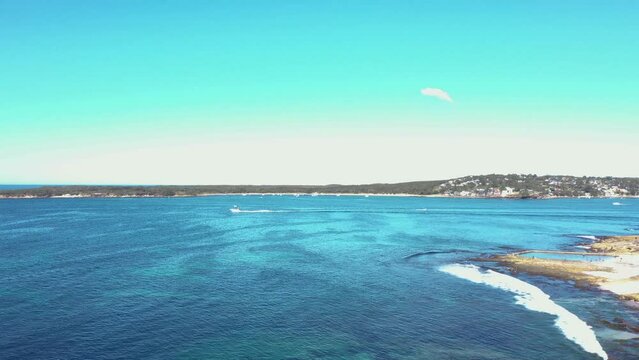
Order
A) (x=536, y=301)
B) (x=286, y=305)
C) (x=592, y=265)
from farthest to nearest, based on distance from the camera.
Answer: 1. (x=592, y=265)
2. (x=536, y=301)
3. (x=286, y=305)

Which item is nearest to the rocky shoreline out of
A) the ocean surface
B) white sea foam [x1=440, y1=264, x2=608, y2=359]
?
the ocean surface

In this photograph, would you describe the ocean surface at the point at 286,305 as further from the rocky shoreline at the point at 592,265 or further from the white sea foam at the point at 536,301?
the rocky shoreline at the point at 592,265

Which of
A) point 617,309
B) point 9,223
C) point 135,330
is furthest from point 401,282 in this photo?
point 9,223

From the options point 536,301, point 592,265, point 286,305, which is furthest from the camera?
point 592,265

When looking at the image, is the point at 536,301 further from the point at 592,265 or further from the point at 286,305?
the point at 286,305

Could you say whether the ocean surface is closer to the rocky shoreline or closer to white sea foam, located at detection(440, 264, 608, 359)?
white sea foam, located at detection(440, 264, 608, 359)

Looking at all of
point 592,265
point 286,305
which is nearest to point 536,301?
point 592,265

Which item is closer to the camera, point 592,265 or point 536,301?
point 536,301

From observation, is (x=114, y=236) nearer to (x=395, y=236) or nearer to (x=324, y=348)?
(x=395, y=236)

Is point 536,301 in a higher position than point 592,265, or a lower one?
lower
